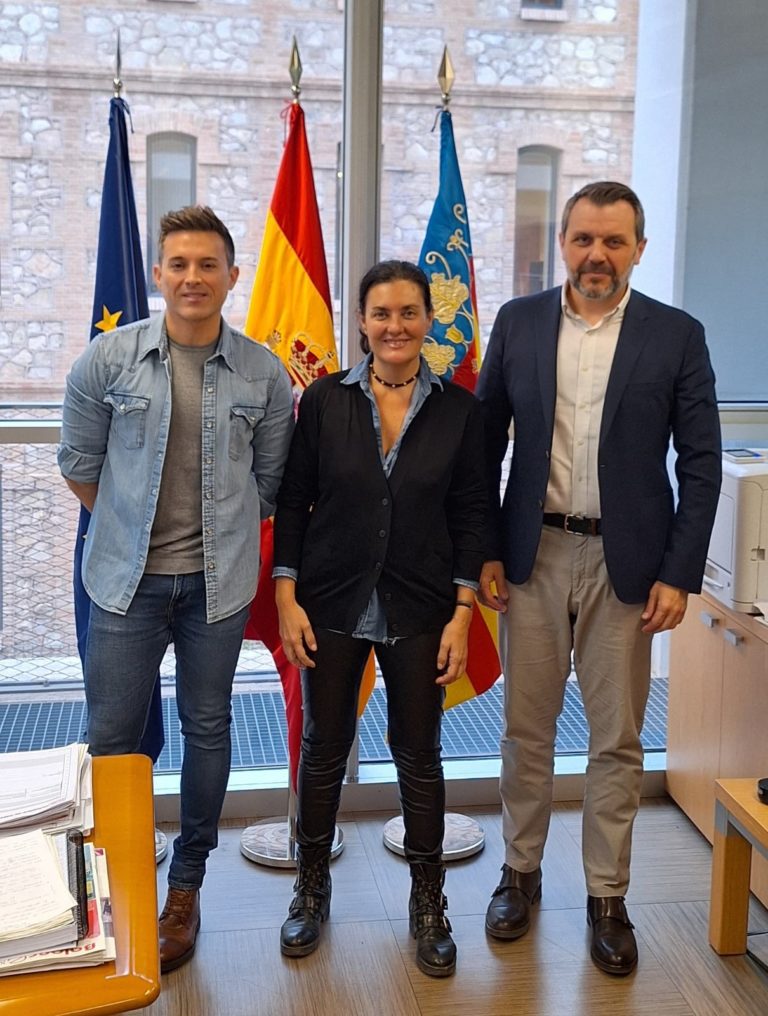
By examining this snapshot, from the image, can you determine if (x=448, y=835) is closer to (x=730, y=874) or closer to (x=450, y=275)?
(x=730, y=874)

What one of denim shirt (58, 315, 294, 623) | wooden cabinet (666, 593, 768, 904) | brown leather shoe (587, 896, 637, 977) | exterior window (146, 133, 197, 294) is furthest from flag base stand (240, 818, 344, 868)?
exterior window (146, 133, 197, 294)

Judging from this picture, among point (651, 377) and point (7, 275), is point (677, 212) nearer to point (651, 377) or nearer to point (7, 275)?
point (651, 377)

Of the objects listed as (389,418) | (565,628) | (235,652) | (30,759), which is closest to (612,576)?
(565,628)

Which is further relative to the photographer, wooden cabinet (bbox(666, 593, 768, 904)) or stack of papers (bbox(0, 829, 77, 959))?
wooden cabinet (bbox(666, 593, 768, 904))

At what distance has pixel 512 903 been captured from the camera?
264 centimetres

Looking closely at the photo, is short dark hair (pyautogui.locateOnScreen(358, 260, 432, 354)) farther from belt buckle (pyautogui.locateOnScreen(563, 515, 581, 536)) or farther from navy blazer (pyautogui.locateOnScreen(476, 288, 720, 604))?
belt buckle (pyautogui.locateOnScreen(563, 515, 581, 536))

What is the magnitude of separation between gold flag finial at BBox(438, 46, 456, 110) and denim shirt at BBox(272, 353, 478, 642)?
99cm

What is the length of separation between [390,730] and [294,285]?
3.90 feet

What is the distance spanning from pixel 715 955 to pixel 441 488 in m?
1.24

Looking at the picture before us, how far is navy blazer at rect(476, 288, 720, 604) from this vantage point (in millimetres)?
2371

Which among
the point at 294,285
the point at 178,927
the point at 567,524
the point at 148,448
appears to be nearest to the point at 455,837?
the point at 178,927

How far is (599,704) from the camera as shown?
2.55 m

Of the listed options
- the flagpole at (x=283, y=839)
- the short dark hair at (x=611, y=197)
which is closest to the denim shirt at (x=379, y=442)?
the short dark hair at (x=611, y=197)

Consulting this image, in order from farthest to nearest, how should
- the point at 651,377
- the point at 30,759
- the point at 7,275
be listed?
the point at 7,275, the point at 651,377, the point at 30,759
